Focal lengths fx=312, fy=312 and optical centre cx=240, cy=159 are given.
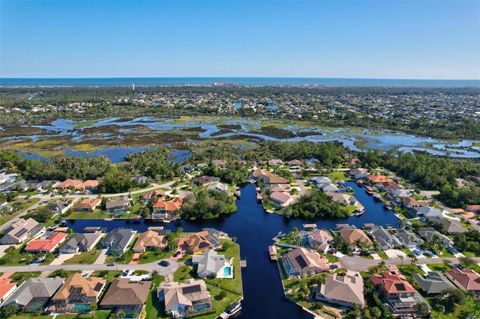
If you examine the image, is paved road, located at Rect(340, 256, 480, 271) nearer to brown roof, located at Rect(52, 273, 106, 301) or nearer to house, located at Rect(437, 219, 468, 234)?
house, located at Rect(437, 219, 468, 234)

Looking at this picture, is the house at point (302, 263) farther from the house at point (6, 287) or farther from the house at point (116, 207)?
the house at point (6, 287)

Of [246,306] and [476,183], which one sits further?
[476,183]

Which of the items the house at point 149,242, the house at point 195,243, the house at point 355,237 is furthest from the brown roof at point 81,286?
the house at point 355,237

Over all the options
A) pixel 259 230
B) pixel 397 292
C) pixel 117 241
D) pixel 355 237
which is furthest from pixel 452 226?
pixel 117 241

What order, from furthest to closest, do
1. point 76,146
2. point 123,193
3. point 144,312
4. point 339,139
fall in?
point 339,139, point 76,146, point 123,193, point 144,312

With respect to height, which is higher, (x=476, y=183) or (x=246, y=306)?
(x=476, y=183)

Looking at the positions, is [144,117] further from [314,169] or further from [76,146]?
[314,169]

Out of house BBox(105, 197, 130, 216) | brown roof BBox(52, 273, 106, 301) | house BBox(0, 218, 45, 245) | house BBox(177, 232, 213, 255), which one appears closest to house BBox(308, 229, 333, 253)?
house BBox(177, 232, 213, 255)

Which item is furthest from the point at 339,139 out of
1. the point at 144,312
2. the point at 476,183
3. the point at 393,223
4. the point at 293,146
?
the point at 144,312
